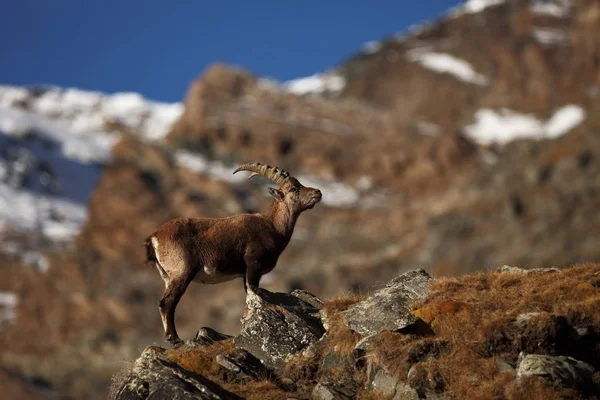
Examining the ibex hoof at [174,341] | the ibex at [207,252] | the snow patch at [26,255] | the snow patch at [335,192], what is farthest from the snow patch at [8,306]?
the ibex hoof at [174,341]

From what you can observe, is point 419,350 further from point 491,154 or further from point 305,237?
point 491,154

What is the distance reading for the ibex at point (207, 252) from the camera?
21.6 meters

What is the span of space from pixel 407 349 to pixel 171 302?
19.4ft

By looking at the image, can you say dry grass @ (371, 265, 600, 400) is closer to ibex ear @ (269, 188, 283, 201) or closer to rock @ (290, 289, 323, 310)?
rock @ (290, 289, 323, 310)

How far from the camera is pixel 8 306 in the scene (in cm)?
17288

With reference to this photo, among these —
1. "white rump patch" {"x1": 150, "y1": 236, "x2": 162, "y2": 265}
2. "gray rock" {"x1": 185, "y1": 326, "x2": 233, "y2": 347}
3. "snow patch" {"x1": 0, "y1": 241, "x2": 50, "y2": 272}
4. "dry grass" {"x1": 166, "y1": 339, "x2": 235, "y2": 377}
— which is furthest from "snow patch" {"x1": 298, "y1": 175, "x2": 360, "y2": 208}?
"dry grass" {"x1": 166, "y1": 339, "x2": 235, "y2": 377}

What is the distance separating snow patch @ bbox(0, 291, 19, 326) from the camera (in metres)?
169

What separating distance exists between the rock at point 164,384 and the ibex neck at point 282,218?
5647 mm

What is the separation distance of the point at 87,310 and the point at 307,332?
14823cm

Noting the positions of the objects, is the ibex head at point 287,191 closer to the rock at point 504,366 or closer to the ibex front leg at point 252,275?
the ibex front leg at point 252,275

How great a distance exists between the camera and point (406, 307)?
20312 millimetres

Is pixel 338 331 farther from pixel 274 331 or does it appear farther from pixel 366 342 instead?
pixel 274 331

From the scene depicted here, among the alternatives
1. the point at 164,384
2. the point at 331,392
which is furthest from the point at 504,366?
the point at 164,384

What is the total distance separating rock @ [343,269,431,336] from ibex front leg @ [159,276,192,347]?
387 cm
